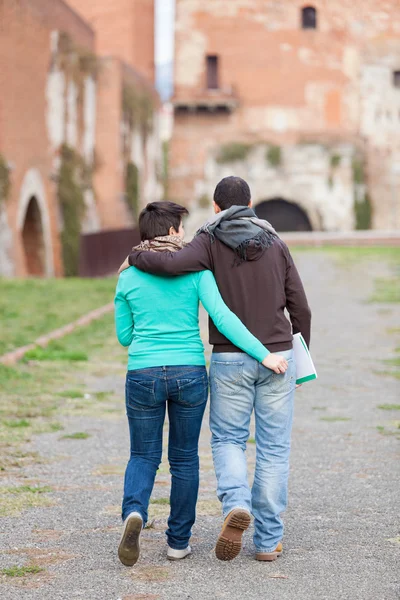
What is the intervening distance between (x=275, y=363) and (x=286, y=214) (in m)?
40.6

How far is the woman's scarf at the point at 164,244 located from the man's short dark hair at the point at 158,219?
31 millimetres

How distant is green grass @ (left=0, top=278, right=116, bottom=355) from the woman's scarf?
650 cm

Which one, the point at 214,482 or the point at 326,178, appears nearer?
the point at 214,482

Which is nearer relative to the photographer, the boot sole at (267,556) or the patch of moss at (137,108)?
the boot sole at (267,556)

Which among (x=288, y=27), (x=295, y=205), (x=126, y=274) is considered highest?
(x=288, y=27)

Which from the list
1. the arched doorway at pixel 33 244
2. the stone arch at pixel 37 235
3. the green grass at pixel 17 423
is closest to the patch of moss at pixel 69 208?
the stone arch at pixel 37 235

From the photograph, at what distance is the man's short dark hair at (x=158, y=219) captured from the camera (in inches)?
180

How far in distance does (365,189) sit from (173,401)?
40886 millimetres

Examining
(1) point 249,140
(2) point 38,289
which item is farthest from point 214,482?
(1) point 249,140

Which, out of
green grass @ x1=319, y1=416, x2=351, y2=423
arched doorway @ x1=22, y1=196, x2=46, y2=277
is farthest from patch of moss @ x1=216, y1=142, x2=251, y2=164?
green grass @ x1=319, y1=416, x2=351, y2=423

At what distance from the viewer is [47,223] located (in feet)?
84.5

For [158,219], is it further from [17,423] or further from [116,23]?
[116,23]

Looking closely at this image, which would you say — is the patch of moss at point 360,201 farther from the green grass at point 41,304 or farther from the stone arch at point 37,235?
the green grass at point 41,304

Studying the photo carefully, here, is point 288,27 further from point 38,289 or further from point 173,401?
point 173,401
